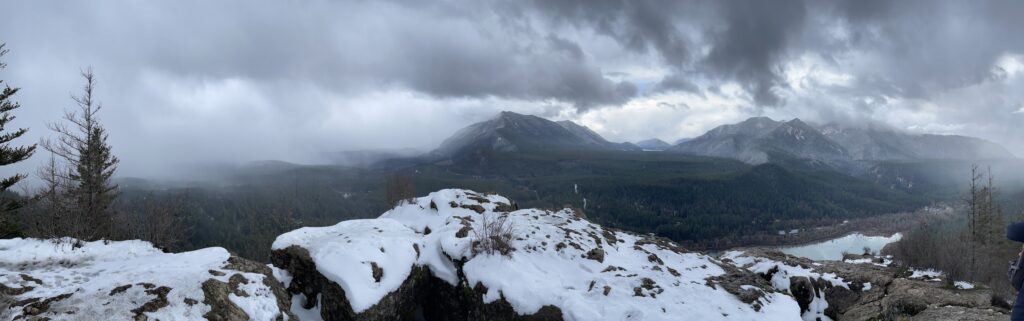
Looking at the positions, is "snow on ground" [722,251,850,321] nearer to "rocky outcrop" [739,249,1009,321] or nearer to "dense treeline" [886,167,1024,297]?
"rocky outcrop" [739,249,1009,321]

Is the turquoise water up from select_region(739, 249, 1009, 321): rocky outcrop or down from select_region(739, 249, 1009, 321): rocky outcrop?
down

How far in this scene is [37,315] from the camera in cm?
1046

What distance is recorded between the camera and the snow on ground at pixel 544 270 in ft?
58.7

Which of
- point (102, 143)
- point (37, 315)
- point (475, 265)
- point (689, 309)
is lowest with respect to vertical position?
point (689, 309)

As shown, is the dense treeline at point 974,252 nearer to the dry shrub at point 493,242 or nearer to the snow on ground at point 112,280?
the dry shrub at point 493,242

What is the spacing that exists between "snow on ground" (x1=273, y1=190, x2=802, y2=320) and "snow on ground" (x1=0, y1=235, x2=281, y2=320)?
405 cm

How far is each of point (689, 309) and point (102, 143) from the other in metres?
44.8

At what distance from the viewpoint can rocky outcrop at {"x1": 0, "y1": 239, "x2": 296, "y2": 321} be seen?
36.3 feet

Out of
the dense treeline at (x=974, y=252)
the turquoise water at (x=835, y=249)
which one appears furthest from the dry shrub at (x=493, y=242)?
the turquoise water at (x=835, y=249)

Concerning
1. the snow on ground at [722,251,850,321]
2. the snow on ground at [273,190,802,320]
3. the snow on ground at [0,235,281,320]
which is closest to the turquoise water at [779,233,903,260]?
the snow on ground at [722,251,850,321]

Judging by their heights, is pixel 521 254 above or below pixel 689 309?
above

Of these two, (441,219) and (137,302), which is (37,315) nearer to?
(137,302)

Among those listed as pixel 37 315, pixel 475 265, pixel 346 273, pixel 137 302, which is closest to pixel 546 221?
pixel 475 265

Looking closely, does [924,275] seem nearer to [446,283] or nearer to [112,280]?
[446,283]
